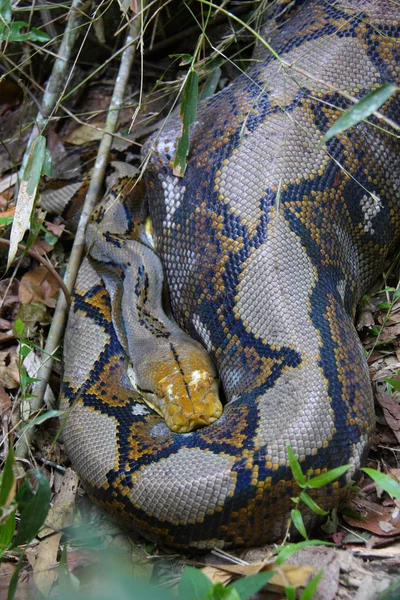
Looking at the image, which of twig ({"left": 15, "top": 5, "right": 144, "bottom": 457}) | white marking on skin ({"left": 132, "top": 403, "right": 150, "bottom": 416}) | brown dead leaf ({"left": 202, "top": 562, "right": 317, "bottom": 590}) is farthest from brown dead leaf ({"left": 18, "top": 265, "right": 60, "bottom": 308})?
brown dead leaf ({"left": 202, "top": 562, "right": 317, "bottom": 590})

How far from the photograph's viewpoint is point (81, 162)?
17.9 feet

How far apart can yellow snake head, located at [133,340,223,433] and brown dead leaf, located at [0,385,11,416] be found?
935 millimetres

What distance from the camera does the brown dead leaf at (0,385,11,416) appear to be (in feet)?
13.6

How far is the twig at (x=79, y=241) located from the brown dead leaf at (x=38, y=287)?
232 mm

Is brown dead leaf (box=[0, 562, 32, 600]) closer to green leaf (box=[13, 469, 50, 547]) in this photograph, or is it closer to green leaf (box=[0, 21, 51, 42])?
green leaf (box=[13, 469, 50, 547])

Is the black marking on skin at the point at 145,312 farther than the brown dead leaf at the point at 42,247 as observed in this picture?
No

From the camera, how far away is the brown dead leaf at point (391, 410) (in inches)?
135

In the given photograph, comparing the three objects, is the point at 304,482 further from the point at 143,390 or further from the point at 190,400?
the point at 143,390

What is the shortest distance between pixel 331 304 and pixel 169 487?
4.53ft

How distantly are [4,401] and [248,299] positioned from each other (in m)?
1.90

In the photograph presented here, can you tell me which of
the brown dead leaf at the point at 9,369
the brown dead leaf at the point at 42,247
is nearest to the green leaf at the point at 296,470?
the brown dead leaf at the point at 9,369

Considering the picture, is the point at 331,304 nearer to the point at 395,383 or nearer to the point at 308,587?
the point at 395,383

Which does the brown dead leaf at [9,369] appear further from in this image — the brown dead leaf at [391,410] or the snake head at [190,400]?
the brown dead leaf at [391,410]

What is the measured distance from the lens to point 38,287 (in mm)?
Result: 4809
